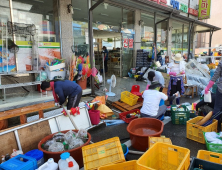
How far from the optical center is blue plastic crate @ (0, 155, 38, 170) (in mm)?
2242

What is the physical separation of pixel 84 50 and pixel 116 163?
610 cm

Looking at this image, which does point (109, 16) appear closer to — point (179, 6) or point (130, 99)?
point (179, 6)

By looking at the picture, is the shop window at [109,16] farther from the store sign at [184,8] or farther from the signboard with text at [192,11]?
the signboard with text at [192,11]

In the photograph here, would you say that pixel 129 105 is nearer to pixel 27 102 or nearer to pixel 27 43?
pixel 27 102

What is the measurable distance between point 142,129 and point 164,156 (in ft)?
4.41

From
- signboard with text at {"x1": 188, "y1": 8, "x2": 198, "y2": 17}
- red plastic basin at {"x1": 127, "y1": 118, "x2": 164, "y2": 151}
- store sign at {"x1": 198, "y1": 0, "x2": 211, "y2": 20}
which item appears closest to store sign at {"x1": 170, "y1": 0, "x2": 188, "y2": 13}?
signboard with text at {"x1": 188, "y1": 8, "x2": 198, "y2": 17}

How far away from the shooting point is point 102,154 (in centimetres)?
243

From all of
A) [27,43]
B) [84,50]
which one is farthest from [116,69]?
[27,43]

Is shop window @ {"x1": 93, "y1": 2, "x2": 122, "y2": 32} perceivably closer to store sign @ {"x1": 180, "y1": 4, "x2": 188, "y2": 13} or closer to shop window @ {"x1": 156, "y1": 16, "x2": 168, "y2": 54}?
shop window @ {"x1": 156, "y1": 16, "x2": 168, "y2": 54}

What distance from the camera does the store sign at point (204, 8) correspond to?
48.3 ft

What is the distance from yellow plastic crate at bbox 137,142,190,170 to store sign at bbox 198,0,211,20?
53.5 feet

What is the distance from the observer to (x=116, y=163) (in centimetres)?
233

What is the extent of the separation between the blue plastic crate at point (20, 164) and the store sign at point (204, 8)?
57.5 ft

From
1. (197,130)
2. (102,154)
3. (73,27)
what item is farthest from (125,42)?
(102,154)
